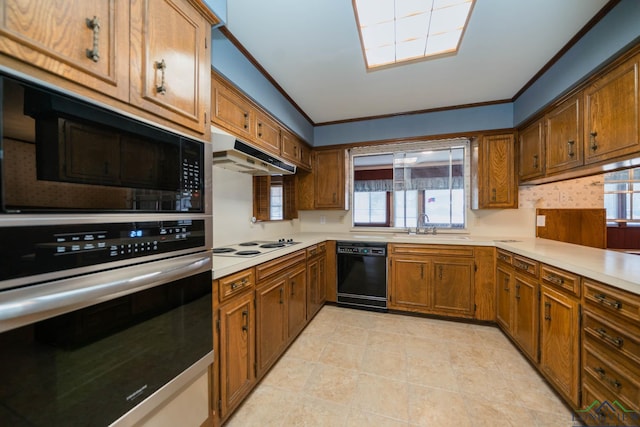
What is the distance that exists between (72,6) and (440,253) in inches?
127

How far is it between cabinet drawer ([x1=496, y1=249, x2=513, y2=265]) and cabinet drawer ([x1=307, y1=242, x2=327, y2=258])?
1.94 m

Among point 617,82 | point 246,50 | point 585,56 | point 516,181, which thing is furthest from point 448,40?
point 516,181

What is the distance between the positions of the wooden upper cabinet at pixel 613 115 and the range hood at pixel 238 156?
8.12 ft

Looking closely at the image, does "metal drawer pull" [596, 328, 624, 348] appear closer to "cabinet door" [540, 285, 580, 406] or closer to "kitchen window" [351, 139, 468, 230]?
"cabinet door" [540, 285, 580, 406]

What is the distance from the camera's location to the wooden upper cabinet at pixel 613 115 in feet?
5.05

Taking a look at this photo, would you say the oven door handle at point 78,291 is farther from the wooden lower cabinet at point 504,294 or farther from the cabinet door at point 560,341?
the wooden lower cabinet at point 504,294

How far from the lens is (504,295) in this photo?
2516mm

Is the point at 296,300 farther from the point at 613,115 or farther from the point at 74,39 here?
the point at 613,115

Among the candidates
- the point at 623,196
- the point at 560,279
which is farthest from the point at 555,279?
the point at 623,196

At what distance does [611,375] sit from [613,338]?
19cm

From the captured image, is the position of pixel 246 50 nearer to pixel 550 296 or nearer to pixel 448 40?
pixel 448 40

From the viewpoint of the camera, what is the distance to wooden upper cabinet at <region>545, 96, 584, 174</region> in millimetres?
2025

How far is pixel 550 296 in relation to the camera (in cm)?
178

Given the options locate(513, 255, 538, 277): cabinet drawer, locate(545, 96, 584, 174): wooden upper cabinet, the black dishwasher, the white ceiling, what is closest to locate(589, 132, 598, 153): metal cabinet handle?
locate(545, 96, 584, 174): wooden upper cabinet
